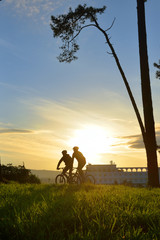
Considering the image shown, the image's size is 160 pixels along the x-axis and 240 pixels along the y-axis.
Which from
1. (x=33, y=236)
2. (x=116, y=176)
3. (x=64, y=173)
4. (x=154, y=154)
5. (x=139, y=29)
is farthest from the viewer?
(x=116, y=176)

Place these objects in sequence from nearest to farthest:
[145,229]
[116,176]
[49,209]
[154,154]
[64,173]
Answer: [145,229]
[49,209]
[154,154]
[64,173]
[116,176]

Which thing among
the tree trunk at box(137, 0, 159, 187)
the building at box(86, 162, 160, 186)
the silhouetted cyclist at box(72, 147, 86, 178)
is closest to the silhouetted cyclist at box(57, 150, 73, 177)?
the silhouetted cyclist at box(72, 147, 86, 178)

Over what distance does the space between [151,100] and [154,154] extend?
250cm

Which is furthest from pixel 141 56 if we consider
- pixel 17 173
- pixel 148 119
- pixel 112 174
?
pixel 112 174

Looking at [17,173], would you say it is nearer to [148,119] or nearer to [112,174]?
[148,119]

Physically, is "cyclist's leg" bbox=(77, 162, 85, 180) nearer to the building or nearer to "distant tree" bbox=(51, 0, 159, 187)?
"distant tree" bbox=(51, 0, 159, 187)

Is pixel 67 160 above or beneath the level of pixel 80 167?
above

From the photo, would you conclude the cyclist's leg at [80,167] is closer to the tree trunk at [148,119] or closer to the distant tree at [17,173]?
the tree trunk at [148,119]

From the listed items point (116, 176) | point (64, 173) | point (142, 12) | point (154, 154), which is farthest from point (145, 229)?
point (116, 176)

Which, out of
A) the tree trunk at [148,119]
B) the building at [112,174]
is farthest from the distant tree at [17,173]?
the building at [112,174]

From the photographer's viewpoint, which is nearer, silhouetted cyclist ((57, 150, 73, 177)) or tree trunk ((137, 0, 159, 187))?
tree trunk ((137, 0, 159, 187))

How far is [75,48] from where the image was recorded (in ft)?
52.2

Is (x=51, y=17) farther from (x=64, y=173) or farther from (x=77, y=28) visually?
(x=64, y=173)

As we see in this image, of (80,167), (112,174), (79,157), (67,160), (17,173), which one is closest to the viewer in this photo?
(79,157)
